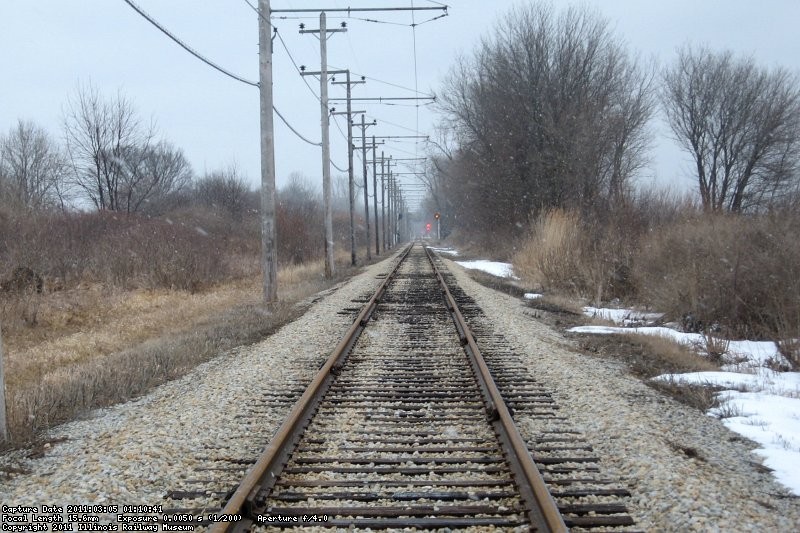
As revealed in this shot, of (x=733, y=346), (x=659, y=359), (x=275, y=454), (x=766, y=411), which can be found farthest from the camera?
(x=733, y=346)

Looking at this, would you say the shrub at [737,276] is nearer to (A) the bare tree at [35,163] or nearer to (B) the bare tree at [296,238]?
(B) the bare tree at [296,238]

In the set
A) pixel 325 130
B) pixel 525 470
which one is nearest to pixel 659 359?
pixel 525 470

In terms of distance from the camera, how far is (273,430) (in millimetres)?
5449

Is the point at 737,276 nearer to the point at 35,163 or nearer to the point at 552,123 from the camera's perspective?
the point at 552,123

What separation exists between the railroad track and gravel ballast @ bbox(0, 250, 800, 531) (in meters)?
0.29

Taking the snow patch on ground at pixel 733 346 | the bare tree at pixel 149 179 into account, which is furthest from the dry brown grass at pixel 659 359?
the bare tree at pixel 149 179

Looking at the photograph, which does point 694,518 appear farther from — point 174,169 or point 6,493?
point 174,169

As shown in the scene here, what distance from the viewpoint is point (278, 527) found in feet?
12.0

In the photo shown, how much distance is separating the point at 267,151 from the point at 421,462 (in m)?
11.6

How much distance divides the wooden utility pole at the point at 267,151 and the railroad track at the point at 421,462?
7.50 m

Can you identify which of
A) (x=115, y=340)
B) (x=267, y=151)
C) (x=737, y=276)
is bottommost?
(x=115, y=340)

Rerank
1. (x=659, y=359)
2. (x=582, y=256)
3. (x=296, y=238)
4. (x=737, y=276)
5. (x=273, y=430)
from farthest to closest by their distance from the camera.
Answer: (x=296, y=238)
(x=582, y=256)
(x=737, y=276)
(x=659, y=359)
(x=273, y=430)

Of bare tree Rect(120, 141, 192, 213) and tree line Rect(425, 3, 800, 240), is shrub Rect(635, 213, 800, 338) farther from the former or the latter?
bare tree Rect(120, 141, 192, 213)

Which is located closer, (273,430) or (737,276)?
(273,430)
